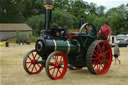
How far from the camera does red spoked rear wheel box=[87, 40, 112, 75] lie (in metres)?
6.73

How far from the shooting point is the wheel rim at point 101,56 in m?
7.09

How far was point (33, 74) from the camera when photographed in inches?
277

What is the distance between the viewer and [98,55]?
7.12 m

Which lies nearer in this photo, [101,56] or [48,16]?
[48,16]

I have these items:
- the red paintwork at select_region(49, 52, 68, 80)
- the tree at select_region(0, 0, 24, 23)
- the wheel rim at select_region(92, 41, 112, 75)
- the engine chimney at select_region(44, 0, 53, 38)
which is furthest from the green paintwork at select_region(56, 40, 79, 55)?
the tree at select_region(0, 0, 24, 23)

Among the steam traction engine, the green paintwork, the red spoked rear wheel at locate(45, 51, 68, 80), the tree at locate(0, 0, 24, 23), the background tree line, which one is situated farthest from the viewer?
the tree at locate(0, 0, 24, 23)

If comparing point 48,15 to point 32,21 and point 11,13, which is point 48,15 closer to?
point 32,21

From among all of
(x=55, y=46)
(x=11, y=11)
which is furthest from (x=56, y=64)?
(x=11, y=11)

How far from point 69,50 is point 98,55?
1.09m

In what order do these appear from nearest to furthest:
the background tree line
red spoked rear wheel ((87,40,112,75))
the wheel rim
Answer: red spoked rear wheel ((87,40,112,75)) < the wheel rim < the background tree line

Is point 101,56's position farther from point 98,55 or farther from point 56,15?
point 56,15

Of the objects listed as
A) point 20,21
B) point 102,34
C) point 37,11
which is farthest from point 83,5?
point 102,34

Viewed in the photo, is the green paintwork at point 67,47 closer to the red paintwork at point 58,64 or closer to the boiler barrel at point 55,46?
the boiler barrel at point 55,46

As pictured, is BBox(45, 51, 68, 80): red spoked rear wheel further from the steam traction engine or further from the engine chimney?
the engine chimney
